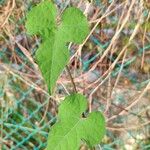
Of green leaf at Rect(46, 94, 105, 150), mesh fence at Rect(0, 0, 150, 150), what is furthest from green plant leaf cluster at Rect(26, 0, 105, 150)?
mesh fence at Rect(0, 0, 150, 150)

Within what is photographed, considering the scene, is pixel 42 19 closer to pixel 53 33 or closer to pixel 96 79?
pixel 53 33

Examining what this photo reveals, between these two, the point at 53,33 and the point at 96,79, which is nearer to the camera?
the point at 53,33

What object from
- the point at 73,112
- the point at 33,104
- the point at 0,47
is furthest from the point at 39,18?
the point at 33,104

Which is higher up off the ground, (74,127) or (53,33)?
(53,33)

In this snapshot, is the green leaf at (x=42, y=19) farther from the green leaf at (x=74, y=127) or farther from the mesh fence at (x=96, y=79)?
the mesh fence at (x=96, y=79)

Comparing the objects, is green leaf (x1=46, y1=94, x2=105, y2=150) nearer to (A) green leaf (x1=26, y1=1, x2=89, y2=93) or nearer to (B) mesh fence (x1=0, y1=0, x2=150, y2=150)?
(A) green leaf (x1=26, y1=1, x2=89, y2=93)

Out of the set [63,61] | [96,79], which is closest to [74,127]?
[63,61]
